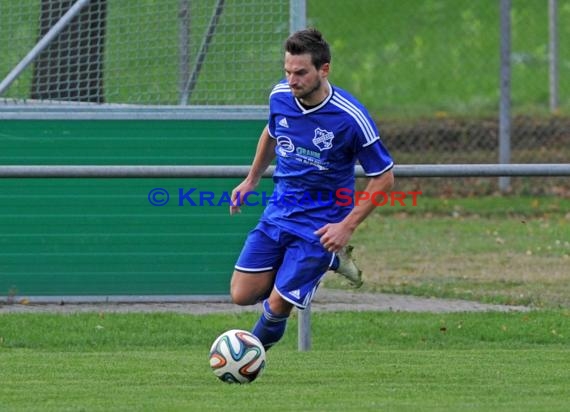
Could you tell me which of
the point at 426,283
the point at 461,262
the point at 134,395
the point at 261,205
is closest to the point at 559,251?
the point at 461,262

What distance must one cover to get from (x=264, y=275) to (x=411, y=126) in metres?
10.5

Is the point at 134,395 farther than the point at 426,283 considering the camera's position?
No

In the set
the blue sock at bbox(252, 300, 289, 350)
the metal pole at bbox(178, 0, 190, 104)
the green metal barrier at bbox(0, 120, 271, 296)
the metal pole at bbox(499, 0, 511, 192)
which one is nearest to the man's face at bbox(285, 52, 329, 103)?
the blue sock at bbox(252, 300, 289, 350)

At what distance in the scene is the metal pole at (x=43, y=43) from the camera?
454 inches

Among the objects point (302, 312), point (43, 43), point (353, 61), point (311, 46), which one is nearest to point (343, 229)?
point (311, 46)

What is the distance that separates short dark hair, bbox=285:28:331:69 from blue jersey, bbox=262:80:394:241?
0.76ft

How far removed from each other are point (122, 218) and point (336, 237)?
13.4 ft

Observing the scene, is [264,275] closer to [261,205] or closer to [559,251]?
[261,205]

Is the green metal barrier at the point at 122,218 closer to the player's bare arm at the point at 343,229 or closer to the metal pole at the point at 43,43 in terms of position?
the metal pole at the point at 43,43

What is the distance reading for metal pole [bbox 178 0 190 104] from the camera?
37.9ft

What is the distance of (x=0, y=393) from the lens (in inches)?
291

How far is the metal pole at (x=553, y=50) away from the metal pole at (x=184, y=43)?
23.6 feet

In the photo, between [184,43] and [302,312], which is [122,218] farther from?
[302,312]

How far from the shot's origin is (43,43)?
11609 mm
